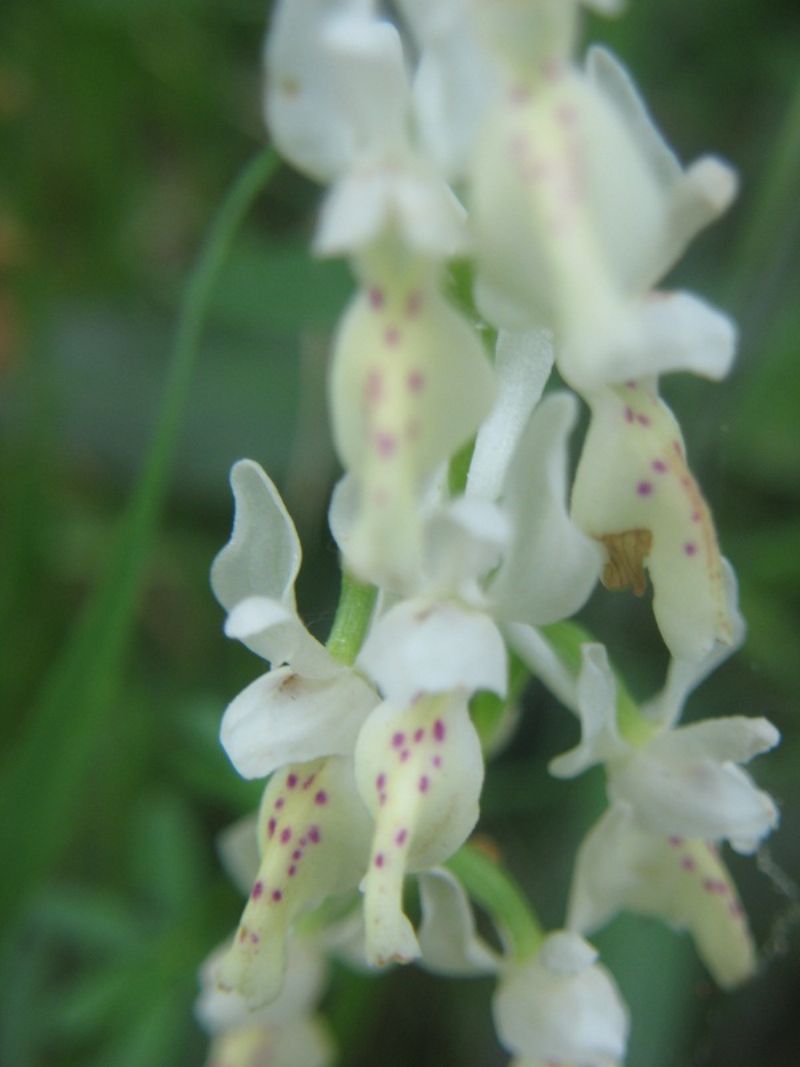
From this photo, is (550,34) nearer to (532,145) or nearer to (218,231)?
(532,145)

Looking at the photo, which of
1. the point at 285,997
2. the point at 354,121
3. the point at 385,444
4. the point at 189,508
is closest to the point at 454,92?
the point at 354,121

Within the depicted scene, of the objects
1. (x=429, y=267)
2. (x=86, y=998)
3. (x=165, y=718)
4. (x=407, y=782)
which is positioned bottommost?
(x=165, y=718)

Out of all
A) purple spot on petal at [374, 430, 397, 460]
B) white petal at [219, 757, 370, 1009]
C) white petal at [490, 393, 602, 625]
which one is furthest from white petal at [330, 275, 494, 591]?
white petal at [219, 757, 370, 1009]

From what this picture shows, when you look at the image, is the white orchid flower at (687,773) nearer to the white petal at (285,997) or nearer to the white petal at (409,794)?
the white petal at (409,794)

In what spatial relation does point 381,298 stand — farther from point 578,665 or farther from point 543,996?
point 543,996

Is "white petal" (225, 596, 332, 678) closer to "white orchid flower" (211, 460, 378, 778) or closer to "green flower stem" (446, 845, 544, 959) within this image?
"white orchid flower" (211, 460, 378, 778)

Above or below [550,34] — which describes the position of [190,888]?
below

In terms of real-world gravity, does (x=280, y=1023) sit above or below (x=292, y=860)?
below

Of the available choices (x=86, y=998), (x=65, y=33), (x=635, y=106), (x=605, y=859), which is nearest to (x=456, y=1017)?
(x=86, y=998)
